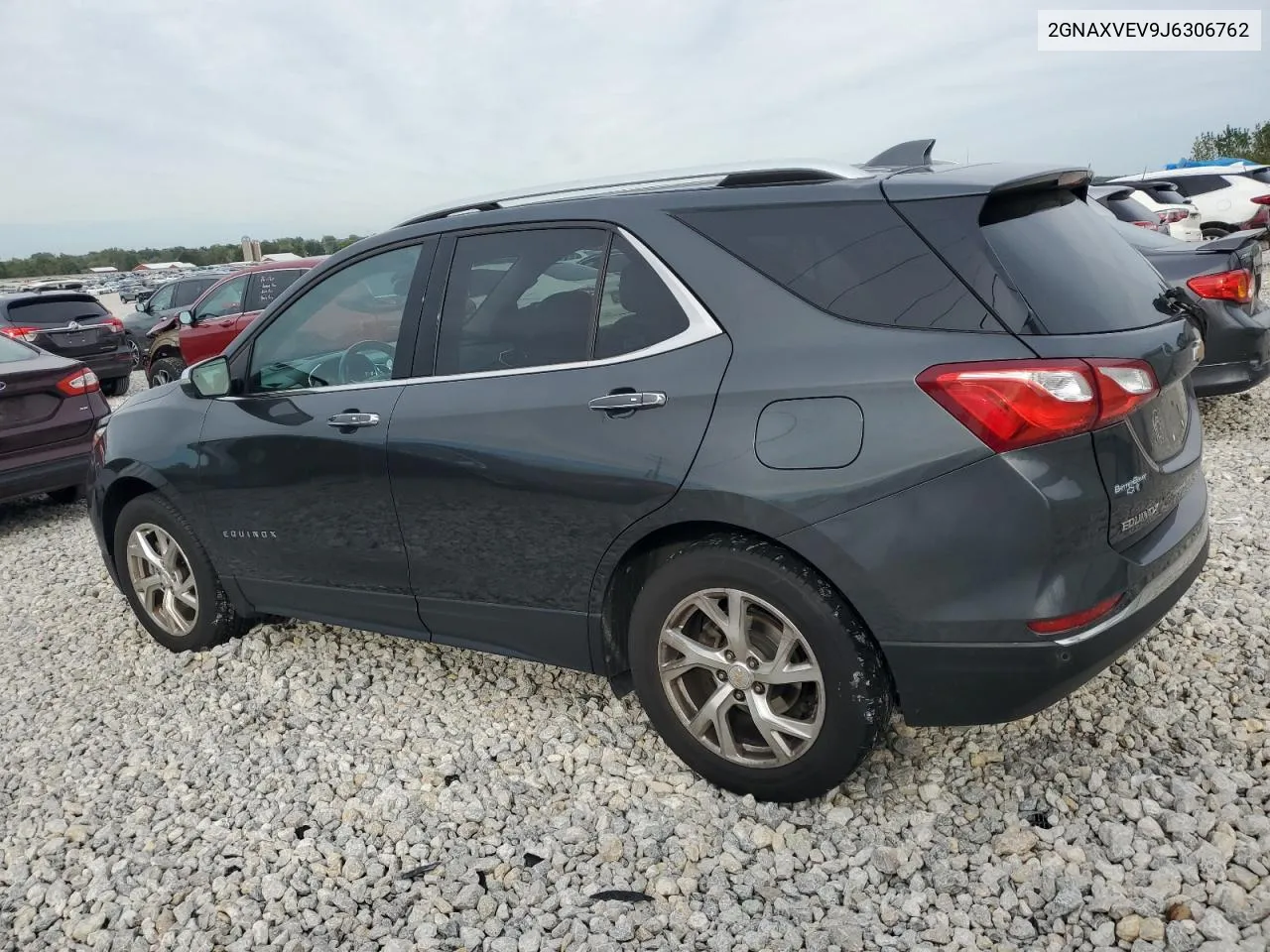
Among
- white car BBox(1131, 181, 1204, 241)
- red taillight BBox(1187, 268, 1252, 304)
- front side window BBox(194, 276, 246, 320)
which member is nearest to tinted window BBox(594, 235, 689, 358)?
red taillight BBox(1187, 268, 1252, 304)

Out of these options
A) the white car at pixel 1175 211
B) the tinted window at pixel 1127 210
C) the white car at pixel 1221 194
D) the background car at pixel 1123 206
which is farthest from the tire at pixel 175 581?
the white car at pixel 1221 194

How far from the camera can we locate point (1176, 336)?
2.76 m

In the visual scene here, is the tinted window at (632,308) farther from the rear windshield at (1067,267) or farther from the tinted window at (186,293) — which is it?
the tinted window at (186,293)

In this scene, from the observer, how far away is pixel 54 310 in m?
13.7

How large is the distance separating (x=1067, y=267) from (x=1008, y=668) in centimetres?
107

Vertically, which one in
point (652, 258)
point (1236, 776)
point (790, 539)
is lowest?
point (1236, 776)

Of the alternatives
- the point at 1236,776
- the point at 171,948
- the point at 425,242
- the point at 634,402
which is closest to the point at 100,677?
the point at 171,948

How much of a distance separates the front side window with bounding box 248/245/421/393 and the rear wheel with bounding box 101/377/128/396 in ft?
39.8

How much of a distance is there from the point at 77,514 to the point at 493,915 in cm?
647

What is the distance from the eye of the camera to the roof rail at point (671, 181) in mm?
2846

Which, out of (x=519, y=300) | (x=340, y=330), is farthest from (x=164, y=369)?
(x=519, y=300)

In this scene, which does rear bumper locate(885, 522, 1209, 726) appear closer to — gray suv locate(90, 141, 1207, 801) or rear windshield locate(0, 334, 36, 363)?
gray suv locate(90, 141, 1207, 801)

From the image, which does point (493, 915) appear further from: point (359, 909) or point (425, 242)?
point (425, 242)

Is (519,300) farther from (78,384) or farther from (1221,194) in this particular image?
(1221,194)
